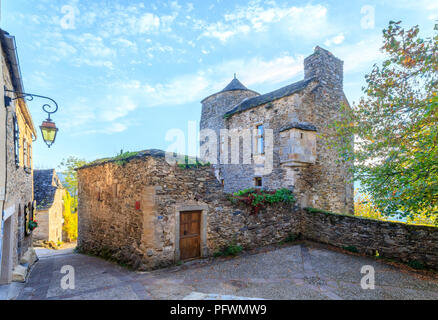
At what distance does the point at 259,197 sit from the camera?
26.1ft

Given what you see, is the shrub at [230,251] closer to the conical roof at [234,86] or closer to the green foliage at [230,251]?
the green foliage at [230,251]

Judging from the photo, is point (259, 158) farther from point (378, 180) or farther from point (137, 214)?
point (137, 214)

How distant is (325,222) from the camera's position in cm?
827

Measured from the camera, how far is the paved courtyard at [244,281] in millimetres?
4449

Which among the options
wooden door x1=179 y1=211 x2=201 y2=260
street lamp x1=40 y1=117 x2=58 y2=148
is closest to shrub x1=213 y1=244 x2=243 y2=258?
wooden door x1=179 y1=211 x2=201 y2=260

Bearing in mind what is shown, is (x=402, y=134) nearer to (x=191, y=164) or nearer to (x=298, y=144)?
(x=298, y=144)

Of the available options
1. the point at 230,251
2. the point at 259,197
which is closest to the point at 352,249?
the point at 259,197

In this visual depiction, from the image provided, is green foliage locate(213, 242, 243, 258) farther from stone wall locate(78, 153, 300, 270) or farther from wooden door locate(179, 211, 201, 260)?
wooden door locate(179, 211, 201, 260)

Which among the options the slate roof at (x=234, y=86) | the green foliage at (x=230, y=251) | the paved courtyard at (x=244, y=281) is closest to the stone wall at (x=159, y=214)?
the green foliage at (x=230, y=251)

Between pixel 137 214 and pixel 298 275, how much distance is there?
438cm

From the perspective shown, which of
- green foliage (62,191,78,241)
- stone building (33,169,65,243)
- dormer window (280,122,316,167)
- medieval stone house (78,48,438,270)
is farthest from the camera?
green foliage (62,191,78,241)

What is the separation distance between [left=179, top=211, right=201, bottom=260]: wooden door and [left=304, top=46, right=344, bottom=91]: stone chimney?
8.32 metres

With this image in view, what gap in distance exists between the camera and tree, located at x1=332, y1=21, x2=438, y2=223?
198 inches

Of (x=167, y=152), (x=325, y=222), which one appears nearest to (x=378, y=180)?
(x=325, y=222)
